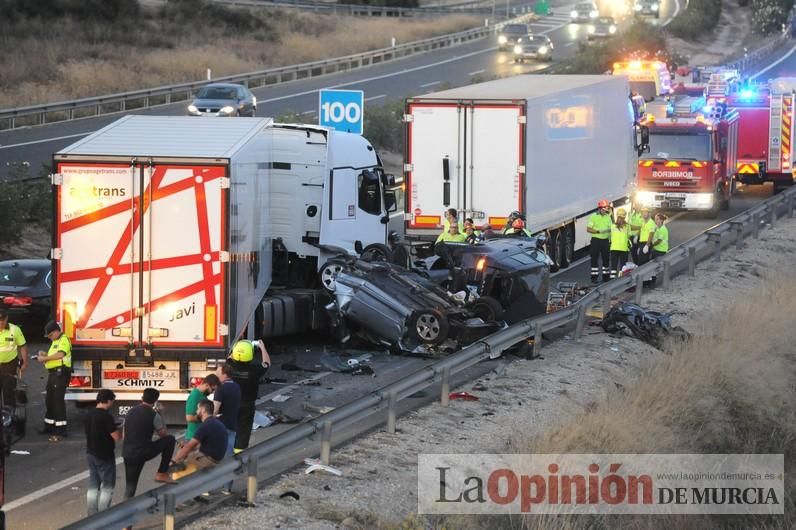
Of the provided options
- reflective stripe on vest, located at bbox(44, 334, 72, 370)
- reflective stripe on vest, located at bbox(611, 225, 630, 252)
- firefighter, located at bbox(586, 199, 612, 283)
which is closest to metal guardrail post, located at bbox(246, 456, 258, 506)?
reflective stripe on vest, located at bbox(44, 334, 72, 370)

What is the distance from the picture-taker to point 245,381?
13719 mm

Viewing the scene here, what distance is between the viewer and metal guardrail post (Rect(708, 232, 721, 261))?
2789 cm

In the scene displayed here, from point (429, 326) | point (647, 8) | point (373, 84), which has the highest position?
point (647, 8)

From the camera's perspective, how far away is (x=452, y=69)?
218 feet

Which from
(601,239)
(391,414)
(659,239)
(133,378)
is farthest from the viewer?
(659,239)

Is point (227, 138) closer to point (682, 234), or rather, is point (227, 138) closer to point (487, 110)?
point (487, 110)

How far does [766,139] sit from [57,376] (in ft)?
97.1

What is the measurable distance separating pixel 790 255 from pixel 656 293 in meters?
7.06

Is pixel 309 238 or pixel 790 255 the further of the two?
pixel 790 255

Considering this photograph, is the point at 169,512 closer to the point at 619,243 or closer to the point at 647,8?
the point at 619,243

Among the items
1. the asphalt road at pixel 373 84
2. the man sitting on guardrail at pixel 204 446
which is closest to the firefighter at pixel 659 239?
the asphalt road at pixel 373 84

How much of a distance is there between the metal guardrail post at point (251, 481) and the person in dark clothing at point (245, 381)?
1.41 metres

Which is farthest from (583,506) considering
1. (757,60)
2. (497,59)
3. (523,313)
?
(757,60)

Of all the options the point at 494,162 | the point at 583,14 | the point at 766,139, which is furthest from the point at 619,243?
the point at 583,14
